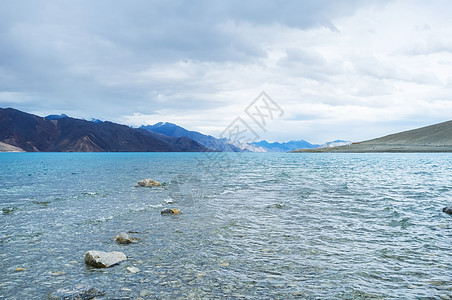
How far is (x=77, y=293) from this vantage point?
7797 mm

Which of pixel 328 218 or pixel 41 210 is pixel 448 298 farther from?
pixel 41 210

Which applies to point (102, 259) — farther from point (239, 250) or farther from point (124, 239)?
point (239, 250)

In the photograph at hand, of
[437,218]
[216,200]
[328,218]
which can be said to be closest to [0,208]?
[216,200]

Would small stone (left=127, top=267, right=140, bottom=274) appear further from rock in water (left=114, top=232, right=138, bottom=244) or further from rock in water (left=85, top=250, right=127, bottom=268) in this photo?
rock in water (left=114, top=232, right=138, bottom=244)

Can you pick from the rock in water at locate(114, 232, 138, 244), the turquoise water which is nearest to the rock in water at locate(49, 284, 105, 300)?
the turquoise water

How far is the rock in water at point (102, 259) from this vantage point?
9797 mm

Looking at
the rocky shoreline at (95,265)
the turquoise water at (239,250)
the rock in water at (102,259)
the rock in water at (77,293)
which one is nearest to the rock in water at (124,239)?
the rocky shoreline at (95,265)

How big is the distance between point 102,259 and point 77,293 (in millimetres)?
2140

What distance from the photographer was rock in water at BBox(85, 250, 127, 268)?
A: 9.80m

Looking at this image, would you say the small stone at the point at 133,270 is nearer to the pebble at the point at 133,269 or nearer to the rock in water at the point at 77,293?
the pebble at the point at 133,269

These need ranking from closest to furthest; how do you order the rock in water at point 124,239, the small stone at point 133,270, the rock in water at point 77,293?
1. the rock in water at point 77,293
2. the small stone at point 133,270
3. the rock in water at point 124,239

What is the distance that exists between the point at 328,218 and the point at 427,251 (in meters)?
6.11

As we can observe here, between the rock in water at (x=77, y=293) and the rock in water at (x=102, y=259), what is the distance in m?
1.58

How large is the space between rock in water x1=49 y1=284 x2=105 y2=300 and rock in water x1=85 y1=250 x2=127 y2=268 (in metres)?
1.58
